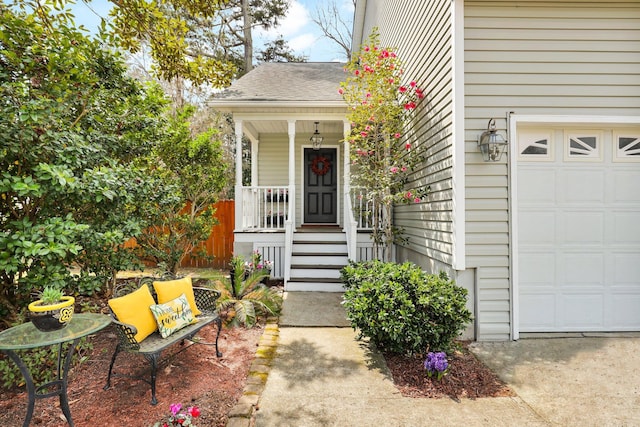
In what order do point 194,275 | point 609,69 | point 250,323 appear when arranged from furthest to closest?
point 194,275
point 250,323
point 609,69

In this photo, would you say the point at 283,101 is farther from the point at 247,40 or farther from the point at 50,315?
the point at 247,40

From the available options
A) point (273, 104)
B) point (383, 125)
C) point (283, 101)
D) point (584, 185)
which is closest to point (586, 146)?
point (584, 185)

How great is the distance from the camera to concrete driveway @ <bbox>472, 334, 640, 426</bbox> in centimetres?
237

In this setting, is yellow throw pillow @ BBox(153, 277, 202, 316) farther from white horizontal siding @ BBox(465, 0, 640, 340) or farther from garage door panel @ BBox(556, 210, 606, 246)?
garage door panel @ BBox(556, 210, 606, 246)

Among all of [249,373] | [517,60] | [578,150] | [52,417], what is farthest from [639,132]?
[52,417]

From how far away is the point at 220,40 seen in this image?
554 inches

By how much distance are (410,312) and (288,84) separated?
589cm

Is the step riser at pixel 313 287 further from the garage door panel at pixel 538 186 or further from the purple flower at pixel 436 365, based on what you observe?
the garage door panel at pixel 538 186

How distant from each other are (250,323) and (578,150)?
4.51 meters

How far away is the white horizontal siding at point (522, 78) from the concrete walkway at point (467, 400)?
2.06ft

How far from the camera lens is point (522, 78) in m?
3.57

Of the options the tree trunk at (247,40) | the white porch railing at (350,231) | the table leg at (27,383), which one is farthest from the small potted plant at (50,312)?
the tree trunk at (247,40)

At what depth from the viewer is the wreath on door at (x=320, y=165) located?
26.8 ft

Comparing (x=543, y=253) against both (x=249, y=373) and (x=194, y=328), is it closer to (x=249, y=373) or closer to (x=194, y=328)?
(x=249, y=373)
